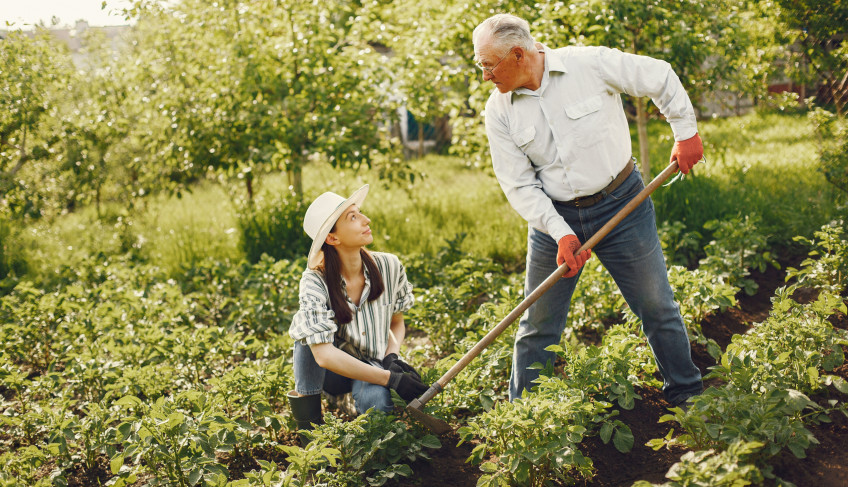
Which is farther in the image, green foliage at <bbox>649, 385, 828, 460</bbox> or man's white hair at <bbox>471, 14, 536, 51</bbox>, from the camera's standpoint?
man's white hair at <bbox>471, 14, 536, 51</bbox>

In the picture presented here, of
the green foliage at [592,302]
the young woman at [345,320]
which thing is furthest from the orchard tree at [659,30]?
the young woman at [345,320]

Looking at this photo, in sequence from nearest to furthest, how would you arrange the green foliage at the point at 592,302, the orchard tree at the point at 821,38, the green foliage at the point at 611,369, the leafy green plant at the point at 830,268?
1. the green foliage at the point at 611,369
2. the leafy green plant at the point at 830,268
3. the green foliage at the point at 592,302
4. the orchard tree at the point at 821,38

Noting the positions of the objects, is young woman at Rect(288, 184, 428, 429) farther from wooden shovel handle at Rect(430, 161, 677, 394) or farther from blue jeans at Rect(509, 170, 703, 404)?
blue jeans at Rect(509, 170, 703, 404)

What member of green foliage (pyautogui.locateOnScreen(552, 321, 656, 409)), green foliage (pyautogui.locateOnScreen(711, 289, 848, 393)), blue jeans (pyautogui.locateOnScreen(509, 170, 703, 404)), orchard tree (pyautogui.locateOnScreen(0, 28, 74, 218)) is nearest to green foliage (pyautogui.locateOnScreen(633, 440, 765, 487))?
green foliage (pyautogui.locateOnScreen(711, 289, 848, 393))

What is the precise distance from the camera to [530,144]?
122 inches

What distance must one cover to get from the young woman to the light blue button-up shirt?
747 millimetres

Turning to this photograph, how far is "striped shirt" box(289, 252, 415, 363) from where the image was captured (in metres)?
3.21

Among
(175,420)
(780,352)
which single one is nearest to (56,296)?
(175,420)

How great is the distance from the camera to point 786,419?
8.16 feet

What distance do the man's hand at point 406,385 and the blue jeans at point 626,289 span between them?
441mm

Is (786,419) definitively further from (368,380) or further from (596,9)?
(596,9)

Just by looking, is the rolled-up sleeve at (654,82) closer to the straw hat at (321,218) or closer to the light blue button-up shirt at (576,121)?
the light blue button-up shirt at (576,121)

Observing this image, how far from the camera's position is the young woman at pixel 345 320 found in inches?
127

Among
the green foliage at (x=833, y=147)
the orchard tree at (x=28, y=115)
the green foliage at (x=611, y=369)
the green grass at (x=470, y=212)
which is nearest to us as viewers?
the green foliage at (x=611, y=369)
